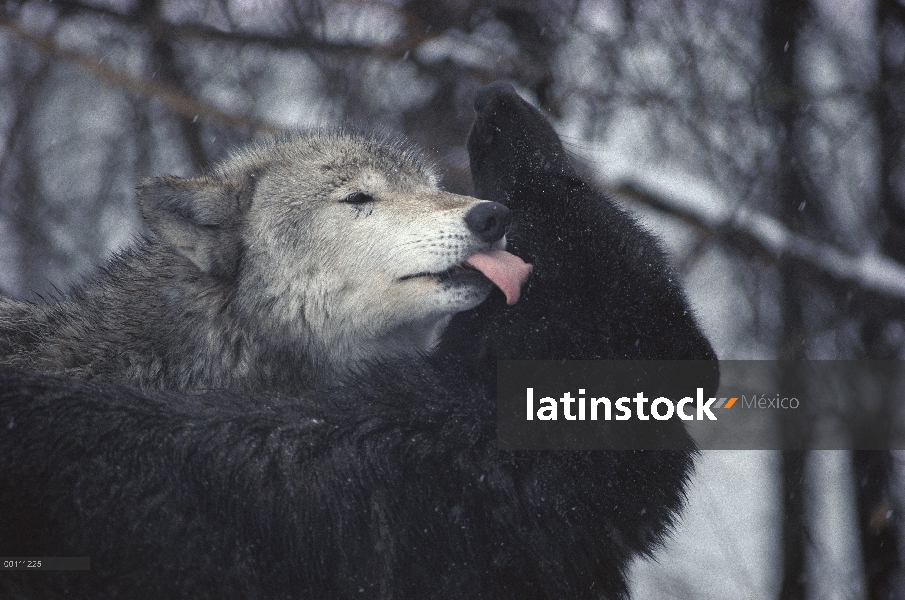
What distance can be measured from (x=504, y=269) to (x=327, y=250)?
2.07ft

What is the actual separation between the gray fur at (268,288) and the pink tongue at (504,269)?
0.11 feet

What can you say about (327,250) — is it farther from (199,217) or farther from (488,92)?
(488,92)

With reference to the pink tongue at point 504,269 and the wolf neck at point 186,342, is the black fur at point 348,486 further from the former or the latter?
the wolf neck at point 186,342

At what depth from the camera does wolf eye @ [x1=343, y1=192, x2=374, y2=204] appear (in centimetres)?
249

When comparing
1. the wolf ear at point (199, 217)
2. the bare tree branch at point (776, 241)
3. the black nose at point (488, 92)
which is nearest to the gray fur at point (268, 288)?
the wolf ear at point (199, 217)

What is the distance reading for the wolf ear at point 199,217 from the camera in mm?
2285

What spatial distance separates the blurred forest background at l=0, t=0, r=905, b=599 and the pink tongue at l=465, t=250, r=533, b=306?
1.53 meters

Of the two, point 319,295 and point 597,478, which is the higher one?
point 319,295

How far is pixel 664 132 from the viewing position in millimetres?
4156

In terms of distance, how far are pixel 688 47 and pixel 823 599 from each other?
2.67 m

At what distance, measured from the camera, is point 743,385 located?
391 centimetres

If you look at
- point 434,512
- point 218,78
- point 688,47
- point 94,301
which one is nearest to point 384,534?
point 434,512

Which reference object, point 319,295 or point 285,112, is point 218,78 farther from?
point 319,295

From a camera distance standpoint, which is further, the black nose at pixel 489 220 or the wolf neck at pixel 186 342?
the wolf neck at pixel 186 342
